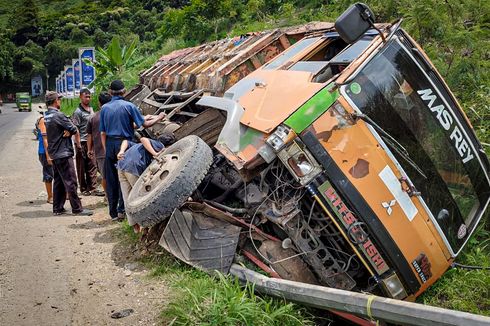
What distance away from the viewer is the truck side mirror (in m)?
3.73

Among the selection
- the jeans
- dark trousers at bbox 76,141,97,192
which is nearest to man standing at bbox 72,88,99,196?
dark trousers at bbox 76,141,97,192

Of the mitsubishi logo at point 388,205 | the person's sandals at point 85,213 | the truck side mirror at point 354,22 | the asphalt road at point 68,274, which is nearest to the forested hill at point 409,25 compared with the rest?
the mitsubishi logo at point 388,205

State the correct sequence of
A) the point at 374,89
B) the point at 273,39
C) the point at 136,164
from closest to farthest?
the point at 374,89 → the point at 136,164 → the point at 273,39

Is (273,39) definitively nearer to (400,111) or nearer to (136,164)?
(136,164)

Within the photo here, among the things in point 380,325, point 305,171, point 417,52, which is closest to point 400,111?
point 417,52

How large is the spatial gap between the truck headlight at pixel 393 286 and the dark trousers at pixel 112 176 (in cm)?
346

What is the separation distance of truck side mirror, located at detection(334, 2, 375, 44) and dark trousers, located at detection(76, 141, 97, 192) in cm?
549

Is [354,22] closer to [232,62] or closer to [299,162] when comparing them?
[299,162]

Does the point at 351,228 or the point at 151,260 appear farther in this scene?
the point at 151,260

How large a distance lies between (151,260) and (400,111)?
2.48m

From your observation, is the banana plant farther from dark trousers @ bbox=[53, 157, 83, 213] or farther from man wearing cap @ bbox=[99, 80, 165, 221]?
man wearing cap @ bbox=[99, 80, 165, 221]

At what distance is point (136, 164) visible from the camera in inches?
214

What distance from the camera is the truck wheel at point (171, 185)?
4410mm

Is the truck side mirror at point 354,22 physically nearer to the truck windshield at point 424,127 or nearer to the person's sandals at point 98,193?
the truck windshield at point 424,127
